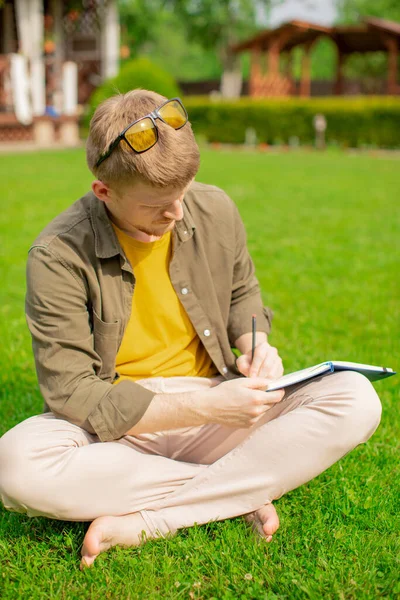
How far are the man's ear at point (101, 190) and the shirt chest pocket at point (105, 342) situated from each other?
41 cm

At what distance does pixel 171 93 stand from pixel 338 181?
33.5 feet

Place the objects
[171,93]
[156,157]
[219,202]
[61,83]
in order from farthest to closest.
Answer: [61,83]
[171,93]
[219,202]
[156,157]

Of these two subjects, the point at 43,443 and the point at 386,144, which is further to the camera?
the point at 386,144

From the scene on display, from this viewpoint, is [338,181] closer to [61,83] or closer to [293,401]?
[293,401]

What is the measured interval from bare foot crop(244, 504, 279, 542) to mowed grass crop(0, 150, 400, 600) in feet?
0.12

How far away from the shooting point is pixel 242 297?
9.39 ft

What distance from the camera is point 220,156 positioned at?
18453 millimetres

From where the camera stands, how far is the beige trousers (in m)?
2.27

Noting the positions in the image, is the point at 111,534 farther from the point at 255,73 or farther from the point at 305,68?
the point at 255,73

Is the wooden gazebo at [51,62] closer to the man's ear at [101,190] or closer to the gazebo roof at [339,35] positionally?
the gazebo roof at [339,35]

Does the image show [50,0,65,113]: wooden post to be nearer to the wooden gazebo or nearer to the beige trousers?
the wooden gazebo

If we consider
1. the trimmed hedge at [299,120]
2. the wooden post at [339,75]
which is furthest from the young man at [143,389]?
the wooden post at [339,75]

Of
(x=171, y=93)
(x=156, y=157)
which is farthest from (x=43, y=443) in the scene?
(x=171, y=93)

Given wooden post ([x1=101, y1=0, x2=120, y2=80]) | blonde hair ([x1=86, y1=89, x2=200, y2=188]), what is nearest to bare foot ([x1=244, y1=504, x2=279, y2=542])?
blonde hair ([x1=86, y1=89, x2=200, y2=188])
